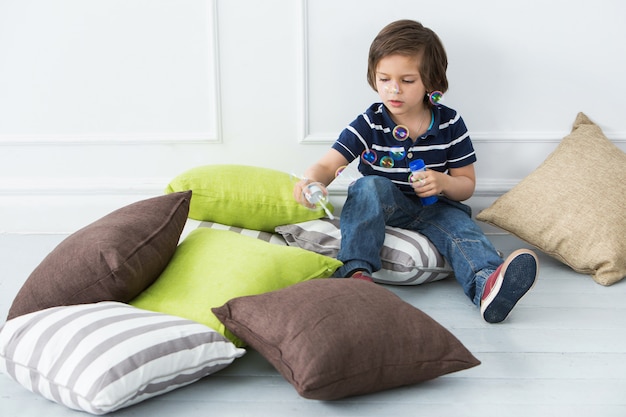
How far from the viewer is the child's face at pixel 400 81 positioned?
203 centimetres

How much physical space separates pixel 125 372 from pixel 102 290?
33cm

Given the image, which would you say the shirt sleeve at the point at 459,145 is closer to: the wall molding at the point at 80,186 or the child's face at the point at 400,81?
the child's face at the point at 400,81

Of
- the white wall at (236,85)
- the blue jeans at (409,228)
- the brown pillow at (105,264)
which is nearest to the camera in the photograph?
the brown pillow at (105,264)

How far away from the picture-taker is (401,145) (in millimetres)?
2145

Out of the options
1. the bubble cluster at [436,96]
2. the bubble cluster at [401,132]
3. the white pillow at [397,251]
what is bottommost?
the white pillow at [397,251]

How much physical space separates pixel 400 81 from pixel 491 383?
94cm

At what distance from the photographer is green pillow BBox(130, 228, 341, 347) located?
62.4 inches

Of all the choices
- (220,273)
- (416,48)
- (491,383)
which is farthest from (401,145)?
(491,383)

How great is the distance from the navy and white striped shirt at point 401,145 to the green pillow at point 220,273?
483 mm

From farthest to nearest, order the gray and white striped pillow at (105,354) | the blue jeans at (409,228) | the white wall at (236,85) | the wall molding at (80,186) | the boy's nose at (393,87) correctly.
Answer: the wall molding at (80,186) < the white wall at (236,85) < the boy's nose at (393,87) < the blue jeans at (409,228) < the gray and white striped pillow at (105,354)

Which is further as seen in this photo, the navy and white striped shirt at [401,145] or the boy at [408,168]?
the navy and white striped shirt at [401,145]

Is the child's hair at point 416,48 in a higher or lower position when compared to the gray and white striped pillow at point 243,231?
higher

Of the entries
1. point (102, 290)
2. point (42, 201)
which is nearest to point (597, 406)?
point (102, 290)

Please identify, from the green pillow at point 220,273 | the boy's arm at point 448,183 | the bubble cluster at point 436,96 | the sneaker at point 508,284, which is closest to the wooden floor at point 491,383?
the sneaker at point 508,284
